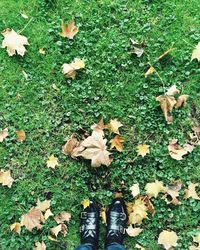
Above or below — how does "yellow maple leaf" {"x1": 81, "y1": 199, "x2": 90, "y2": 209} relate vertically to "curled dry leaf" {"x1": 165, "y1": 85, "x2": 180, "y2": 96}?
below

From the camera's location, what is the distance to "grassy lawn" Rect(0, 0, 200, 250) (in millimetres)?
4371

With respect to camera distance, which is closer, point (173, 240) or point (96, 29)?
point (173, 240)

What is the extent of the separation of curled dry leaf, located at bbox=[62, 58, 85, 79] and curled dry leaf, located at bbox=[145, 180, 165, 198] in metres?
1.19

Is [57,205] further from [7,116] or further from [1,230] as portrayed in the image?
[7,116]

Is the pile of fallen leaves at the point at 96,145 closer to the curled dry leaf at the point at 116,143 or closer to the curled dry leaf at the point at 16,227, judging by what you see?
the curled dry leaf at the point at 116,143

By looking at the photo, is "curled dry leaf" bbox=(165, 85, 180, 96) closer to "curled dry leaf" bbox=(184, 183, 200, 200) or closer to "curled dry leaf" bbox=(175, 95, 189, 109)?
"curled dry leaf" bbox=(175, 95, 189, 109)

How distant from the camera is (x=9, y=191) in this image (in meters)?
4.42

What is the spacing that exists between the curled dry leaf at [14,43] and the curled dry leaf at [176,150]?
1.59m

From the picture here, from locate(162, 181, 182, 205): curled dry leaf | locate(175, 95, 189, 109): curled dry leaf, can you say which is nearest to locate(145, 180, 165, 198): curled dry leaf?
locate(162, 181, 182, 205): curled dry leaf

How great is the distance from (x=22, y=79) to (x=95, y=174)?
1101mm

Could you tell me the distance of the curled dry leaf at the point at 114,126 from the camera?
443 cm

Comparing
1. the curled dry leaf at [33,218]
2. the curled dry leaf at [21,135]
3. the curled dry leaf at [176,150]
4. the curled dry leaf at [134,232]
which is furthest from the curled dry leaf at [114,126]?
the curled dry leaf at [33,218]

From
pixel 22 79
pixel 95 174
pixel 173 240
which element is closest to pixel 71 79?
pixel 22 79

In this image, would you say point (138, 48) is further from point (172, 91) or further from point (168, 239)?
point (168, 239)
